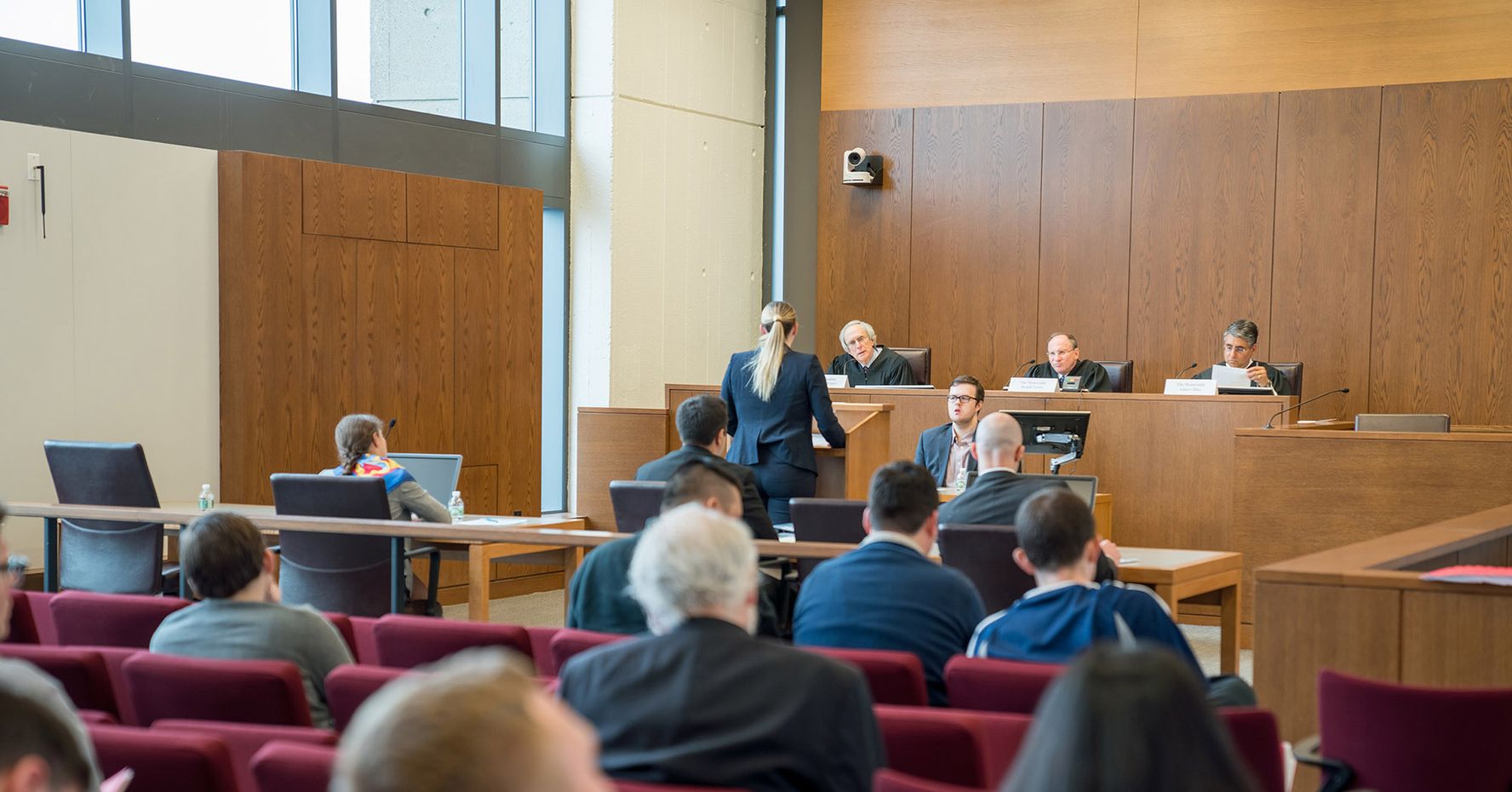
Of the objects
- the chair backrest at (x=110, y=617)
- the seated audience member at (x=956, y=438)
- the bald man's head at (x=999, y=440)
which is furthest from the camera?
the seated audience member at (x=956, y=438)

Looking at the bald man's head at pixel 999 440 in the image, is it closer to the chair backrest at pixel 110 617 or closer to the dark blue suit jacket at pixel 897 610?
the dark blue suit jacket at pixel 897 610

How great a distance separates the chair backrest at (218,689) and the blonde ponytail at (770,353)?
437 centimetres

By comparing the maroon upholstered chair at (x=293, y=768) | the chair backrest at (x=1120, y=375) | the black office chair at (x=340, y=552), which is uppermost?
the chair backrest at (x=1120, y=375)

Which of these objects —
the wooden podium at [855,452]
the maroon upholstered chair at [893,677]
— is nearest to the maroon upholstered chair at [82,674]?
the maroon upholstered chair at [893,677]

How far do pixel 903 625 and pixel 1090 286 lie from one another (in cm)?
818

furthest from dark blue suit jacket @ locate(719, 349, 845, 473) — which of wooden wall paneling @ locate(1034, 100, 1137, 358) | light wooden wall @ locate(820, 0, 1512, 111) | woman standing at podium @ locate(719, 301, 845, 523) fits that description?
light wooden wall @ locate(820, 0, 1512, 111)

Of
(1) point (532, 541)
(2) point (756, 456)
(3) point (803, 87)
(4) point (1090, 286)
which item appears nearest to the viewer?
(1) point (532, 541)

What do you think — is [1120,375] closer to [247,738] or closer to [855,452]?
[855,452]

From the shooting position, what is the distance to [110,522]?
5.74m

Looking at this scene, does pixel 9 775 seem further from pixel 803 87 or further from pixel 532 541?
pixel 803 87

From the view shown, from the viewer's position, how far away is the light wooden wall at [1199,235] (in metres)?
10.1

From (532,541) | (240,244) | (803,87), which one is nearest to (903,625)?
(532,541)

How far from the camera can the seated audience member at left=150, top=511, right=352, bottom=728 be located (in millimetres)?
3143

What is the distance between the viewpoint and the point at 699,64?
11.4 metres
